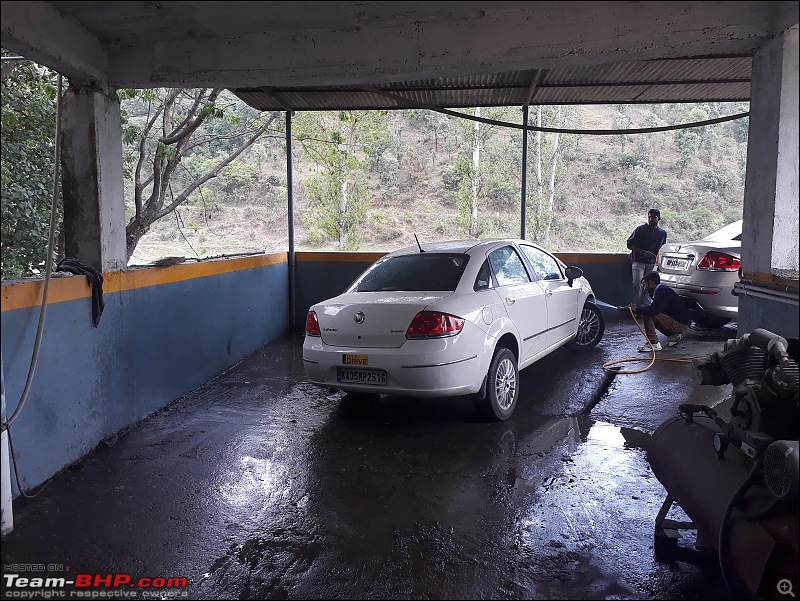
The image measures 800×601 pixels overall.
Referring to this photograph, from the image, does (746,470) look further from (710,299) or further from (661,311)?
(710,299)

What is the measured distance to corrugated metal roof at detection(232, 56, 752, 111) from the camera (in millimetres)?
7738

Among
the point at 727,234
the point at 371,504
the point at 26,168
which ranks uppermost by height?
the point at 26,168

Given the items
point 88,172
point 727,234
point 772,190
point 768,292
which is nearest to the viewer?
point 768,292

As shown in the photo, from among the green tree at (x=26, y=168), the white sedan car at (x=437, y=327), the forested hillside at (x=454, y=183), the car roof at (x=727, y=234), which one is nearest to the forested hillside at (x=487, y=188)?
the forested hillside at (x=454, y=183)

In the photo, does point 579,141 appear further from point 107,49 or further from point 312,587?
point 312,587

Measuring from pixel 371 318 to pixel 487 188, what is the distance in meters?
22.1

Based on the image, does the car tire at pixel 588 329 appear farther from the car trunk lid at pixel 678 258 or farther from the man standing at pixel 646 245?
the man standing at pixel 646 245

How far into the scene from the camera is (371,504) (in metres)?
3.89

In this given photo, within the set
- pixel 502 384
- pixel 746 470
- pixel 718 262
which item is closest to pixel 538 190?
pixel 718 262

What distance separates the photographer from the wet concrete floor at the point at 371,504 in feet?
10.1

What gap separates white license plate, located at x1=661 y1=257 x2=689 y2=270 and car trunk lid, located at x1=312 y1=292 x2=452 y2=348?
460 centimetres

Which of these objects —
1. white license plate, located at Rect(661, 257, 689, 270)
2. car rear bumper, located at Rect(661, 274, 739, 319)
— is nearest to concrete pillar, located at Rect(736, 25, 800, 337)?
car rear bumper, located at Rect(661, 274, 739, 319)

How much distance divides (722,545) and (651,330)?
5.97 metres

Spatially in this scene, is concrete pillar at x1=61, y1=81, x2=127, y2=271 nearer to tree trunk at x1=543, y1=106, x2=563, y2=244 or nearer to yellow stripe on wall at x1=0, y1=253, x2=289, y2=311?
yellow stripe on wall at x1=0, y1=253, x2=289, y2=311
